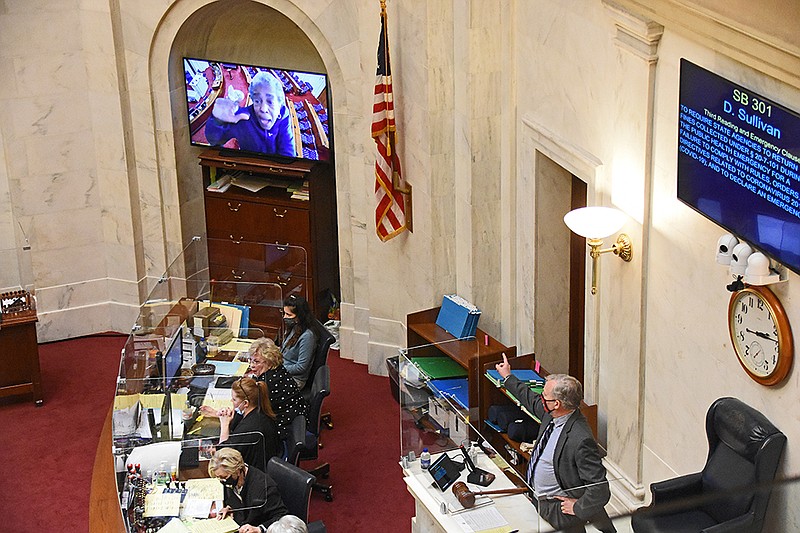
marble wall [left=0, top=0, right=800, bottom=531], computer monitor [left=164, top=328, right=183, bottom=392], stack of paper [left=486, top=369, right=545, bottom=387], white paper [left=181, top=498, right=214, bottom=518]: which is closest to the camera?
marble wall [left=0, top=0, right=800, bottom=531]

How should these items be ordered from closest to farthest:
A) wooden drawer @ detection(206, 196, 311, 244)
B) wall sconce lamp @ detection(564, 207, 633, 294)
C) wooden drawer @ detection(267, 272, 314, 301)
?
wall sconce lamp @ detection(564, 207, 633, 294), wooden drawer @ detection(267, 272, 314, 301), wooden drawer @ detection(206, 196, 311, 244)

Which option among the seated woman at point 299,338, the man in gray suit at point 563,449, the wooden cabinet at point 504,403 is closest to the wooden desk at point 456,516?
the man in gray suit at point 563,449

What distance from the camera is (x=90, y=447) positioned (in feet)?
31.2

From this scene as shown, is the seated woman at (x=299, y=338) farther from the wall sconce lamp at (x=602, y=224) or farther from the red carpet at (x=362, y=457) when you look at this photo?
the wall sconce lamp at (x=602, y=224)

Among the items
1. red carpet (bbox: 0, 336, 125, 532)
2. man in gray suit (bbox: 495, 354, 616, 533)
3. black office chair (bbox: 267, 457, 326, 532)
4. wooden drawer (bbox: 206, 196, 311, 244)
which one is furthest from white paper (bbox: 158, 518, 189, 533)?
wooden drawer (bbox: 206, 196, 311, 244)

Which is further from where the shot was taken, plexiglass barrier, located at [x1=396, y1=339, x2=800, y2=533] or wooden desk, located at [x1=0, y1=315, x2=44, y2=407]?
wooden desk, located at [x1=0, y1=315, x2=44, y2=407]

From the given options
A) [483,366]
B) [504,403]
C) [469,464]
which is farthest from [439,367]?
[469,464]

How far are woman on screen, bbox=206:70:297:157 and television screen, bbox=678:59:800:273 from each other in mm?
5790

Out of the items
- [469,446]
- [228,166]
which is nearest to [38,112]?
[228,166]

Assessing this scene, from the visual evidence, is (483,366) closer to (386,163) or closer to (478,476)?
(386,163)

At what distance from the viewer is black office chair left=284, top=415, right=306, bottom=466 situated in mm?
7852

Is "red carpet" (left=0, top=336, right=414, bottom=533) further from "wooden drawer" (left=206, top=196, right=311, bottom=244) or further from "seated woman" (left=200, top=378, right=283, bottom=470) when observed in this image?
"wooden drawer" (left=206, top=196, right=311, bottom=244)

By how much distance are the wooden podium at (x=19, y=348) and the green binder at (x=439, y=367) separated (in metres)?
3.49

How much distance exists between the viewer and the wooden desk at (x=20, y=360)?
9.92 metres
